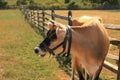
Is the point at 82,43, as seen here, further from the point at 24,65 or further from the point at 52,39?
the point at 24,65

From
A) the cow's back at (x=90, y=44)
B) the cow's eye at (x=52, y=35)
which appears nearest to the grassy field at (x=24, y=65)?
the cow's back at (x=90, y=44)

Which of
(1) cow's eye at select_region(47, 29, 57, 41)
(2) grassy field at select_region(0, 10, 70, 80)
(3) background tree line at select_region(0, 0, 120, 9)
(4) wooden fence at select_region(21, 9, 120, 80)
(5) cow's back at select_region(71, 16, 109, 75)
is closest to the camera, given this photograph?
(1) cow's eye at select_region(47, 29, 57, 41)

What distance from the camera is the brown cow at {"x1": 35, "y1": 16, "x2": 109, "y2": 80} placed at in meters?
4.11

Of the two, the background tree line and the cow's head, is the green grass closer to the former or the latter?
the cow's head

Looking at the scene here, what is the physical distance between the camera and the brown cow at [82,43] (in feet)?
13.5

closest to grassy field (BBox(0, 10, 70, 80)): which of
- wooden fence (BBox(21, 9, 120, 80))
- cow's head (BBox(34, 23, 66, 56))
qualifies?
wooden fence (BBox(21, 9, 120, 80))

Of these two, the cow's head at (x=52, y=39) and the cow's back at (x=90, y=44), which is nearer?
the cow's head at (x=52, y=39)

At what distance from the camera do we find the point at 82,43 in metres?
4.36

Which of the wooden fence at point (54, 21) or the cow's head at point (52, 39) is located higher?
the cow's head at point (52, 39)

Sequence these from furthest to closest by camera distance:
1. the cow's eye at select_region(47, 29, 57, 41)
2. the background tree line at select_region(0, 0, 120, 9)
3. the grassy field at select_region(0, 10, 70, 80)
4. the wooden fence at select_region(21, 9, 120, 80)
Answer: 1. the background tree line at select_region(0, 0, 120, 9)
2. the grassy field at select_region(0, 10, 70, 80)
3. the wooden fence at select_region(21, 9, 120, 80)
4. the cow's eye at select_region(47, 29, 57, 41)

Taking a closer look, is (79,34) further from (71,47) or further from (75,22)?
(75,22)

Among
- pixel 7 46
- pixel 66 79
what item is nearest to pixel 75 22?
pixel 66 79

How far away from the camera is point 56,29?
160 inches

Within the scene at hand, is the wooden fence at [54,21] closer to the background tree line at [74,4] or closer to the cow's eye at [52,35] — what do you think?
the cow's eye at [52,35]
